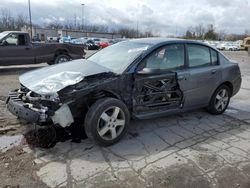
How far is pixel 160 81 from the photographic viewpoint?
4883mm

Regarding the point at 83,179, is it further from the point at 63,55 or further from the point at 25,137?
the point at 63,55

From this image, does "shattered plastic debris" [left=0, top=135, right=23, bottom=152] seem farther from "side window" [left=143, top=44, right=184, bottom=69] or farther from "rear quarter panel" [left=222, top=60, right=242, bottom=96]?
"rear quarter panel" [left=222, top=60, right=242, bottom=96]

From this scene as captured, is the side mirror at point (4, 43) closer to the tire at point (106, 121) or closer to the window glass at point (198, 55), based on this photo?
the window glass at point (198, 55)

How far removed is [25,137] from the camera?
179 inches

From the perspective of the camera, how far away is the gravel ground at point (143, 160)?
342 centimetres

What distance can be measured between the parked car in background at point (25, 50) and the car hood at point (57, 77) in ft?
24.3

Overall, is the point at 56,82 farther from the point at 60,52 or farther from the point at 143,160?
the point at 60,52

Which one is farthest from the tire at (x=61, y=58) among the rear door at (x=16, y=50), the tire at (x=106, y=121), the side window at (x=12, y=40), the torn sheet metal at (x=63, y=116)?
the torn sheet metal at (x=63, y=116)

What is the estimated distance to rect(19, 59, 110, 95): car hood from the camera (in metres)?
4.02

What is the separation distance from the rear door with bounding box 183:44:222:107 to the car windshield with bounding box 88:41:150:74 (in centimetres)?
98

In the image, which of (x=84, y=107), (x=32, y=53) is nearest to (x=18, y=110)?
(x=84, y=107)

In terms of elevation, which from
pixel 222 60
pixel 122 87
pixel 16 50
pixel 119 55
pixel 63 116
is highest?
pixel 119 55

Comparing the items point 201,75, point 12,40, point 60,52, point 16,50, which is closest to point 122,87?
point 201,75

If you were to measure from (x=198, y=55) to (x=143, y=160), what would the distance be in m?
2.57
